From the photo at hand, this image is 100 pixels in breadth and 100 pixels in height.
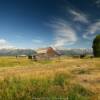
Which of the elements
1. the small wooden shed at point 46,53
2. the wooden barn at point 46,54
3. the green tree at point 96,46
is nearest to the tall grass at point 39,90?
the wooden barn at point 46,54

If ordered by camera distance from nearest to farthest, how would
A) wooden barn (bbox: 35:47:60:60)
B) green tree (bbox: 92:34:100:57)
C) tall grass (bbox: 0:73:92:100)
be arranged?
tall grass (bbox: 0:73:92:100)
wooden barn (bbox: 35:47:60:60)
green tree (bbox: 92:34:100:57)

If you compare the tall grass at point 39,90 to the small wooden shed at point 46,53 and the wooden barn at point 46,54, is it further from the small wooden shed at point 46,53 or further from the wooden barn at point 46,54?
the small wooden shed at point 46,53

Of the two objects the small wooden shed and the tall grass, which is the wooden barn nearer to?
the small wooden shed

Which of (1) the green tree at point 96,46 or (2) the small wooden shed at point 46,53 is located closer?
(2) the small wooden shed at point 46,53

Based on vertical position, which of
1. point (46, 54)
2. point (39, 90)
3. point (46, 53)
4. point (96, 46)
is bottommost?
point (39, 90)

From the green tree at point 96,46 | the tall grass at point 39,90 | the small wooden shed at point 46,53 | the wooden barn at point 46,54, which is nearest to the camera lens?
the tall grass at point 39,90

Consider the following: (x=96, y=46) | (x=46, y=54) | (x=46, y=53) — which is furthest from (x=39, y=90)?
(x=96, y=46)

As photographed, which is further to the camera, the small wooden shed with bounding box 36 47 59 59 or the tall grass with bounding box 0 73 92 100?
the small wooden shed with bounding box 36 47 59 59

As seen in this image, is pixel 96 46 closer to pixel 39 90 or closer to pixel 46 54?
pixel 46 54

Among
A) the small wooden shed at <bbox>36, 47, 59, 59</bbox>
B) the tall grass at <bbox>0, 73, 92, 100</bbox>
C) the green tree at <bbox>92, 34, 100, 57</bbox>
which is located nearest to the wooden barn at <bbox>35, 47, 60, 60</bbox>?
the small wooden shed at <bbox>36, 47, 59, 59</bbox>

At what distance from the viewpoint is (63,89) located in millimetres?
14250

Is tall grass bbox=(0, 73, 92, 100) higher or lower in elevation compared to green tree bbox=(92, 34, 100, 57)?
lower

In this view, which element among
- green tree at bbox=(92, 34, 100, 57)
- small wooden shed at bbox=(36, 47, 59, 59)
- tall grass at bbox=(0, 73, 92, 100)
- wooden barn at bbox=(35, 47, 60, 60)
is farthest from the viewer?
green tree at bbox=(92, 34, 100, 57)

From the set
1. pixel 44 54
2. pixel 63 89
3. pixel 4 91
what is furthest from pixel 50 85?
pixel 44 54
